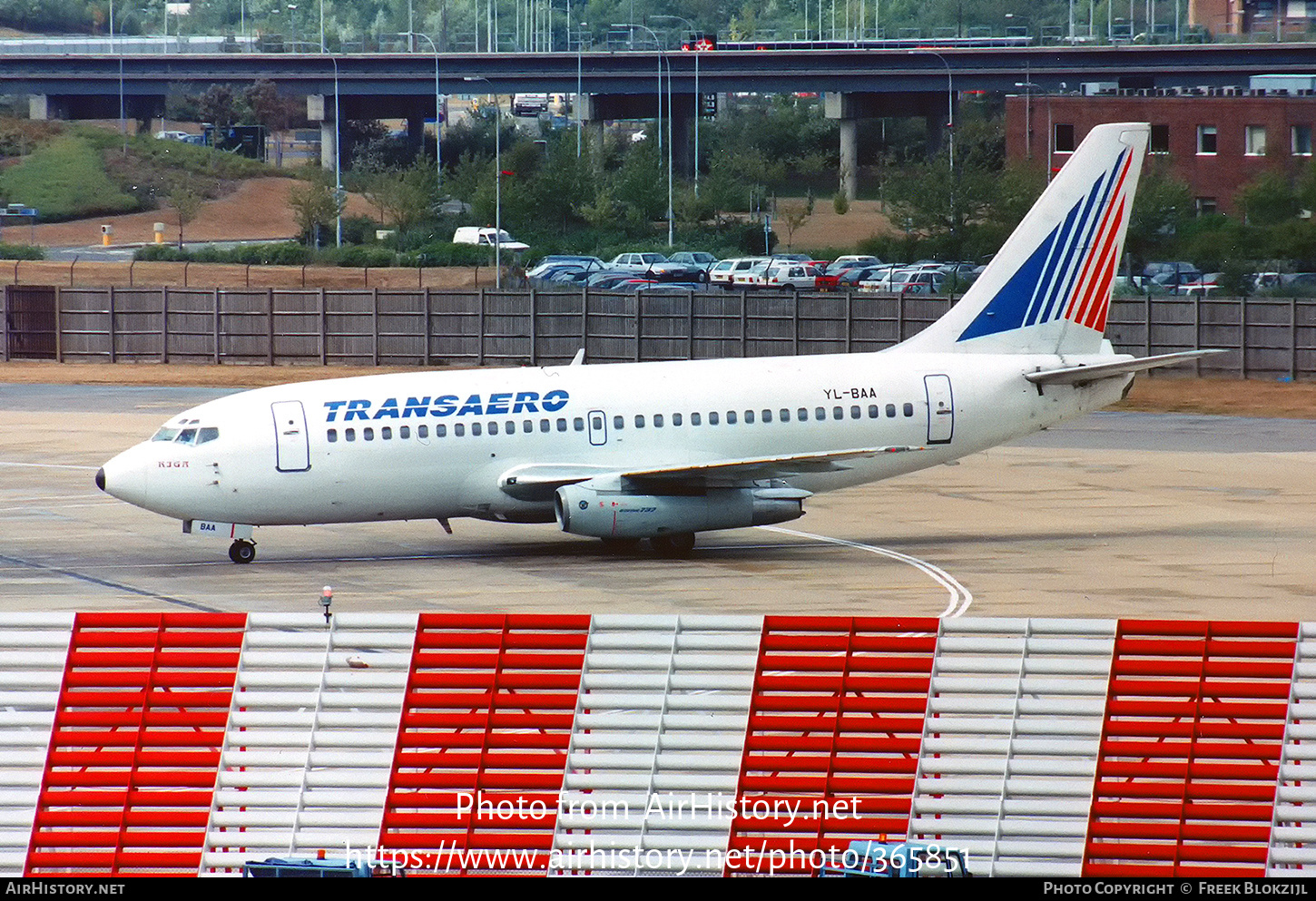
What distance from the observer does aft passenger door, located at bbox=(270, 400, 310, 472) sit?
35.8m

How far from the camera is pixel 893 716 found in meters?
19.8

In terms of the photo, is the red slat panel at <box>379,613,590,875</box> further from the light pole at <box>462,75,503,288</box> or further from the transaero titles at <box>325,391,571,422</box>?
the light pole at <box>462,75,503,288</box>

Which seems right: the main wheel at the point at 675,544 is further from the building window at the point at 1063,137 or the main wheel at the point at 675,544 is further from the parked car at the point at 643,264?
the building window at the point at 1063,137

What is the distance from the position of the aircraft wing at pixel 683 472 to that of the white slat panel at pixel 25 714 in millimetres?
16492

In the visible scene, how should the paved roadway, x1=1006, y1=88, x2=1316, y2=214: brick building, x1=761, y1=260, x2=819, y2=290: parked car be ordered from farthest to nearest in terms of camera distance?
x1=1006, y1=88, x2=1316, y2=214: brick building
x1=761, y1=260, x2=819, y2=290: parked car
the paved roadway

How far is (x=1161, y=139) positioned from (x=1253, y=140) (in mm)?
8199

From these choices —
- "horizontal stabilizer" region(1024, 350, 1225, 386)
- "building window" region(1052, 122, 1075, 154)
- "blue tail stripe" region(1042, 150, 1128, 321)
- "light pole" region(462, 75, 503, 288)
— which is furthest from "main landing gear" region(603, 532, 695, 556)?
"building window" region(1052, 122, 1075, 154)

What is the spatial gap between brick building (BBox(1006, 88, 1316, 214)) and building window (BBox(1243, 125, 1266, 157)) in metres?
0.06

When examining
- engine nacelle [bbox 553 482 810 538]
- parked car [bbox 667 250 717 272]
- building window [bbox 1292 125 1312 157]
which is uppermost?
building window [bbox 1292 125 1312 157]

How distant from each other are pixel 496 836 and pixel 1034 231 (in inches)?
1039

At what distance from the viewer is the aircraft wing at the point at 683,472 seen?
3622cm

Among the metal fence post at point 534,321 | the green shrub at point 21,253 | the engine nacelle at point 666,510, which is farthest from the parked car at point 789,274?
the engine nacelle at point 666,510

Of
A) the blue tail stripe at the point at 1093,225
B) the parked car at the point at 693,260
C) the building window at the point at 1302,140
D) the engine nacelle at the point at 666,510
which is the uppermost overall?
the building window at the point at 1302,140
